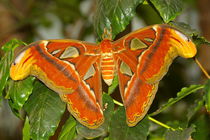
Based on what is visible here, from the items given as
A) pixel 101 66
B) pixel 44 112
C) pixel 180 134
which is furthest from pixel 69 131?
pixel 180 134

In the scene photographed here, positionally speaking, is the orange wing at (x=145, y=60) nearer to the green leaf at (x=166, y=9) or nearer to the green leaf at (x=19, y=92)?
the green leaf at (x=166, y=9)

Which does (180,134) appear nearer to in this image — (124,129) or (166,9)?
(124,129)

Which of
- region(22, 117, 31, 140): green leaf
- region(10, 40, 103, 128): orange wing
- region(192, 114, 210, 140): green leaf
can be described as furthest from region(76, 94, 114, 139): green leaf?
region(192, 114, 210, 140): green leaf

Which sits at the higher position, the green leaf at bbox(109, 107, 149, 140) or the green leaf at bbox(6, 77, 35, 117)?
the green leaf at bbox(6, 77, 35, 117)

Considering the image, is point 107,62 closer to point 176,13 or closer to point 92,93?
point 92,93

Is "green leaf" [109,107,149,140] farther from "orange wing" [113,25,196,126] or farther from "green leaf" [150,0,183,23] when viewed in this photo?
"green leaf" [150,0,183,23]

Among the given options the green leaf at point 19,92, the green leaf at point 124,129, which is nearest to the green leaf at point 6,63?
the green leaf at point 19,92
